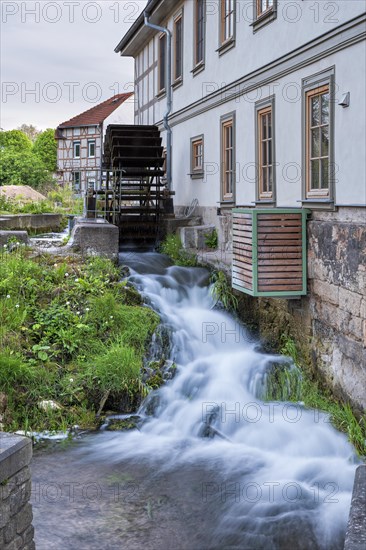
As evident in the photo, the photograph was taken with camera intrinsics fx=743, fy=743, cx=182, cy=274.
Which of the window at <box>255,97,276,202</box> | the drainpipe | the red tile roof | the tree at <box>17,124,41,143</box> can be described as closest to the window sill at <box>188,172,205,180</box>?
the drainpipe

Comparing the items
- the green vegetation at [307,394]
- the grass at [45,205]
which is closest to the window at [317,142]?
the green vegetation at [307,394]

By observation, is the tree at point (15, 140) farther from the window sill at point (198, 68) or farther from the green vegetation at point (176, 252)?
the green vegetation at point (176, 252)

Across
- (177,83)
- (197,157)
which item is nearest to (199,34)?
(177,83)

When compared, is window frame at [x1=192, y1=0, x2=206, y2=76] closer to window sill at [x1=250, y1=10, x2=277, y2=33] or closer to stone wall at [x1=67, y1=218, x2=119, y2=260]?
window sill at [x1=250, y1=10, x2=277, y2=33]

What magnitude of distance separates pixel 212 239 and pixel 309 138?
4.29m

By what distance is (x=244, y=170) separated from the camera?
38.7 feet

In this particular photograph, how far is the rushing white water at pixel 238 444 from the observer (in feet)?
19.7

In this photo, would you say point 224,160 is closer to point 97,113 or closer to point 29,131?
point 97,113

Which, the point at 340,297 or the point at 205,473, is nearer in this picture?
the point at 205,473

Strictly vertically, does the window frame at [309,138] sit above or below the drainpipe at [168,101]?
below

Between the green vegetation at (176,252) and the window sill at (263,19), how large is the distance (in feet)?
12.2

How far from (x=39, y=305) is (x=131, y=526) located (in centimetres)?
447

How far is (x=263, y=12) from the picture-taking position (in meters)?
10.6

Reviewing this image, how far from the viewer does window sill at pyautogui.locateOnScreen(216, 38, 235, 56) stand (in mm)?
12144
